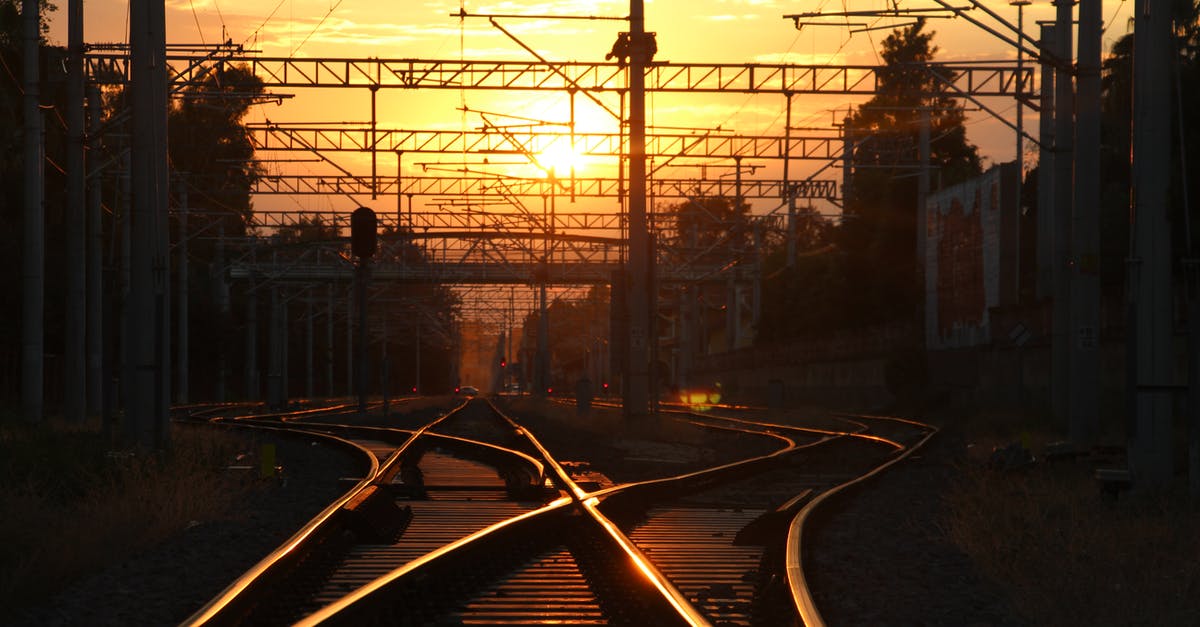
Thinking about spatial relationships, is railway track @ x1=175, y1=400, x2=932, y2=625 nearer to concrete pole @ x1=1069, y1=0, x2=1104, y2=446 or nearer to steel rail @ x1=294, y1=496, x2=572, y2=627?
steel rail @ x1=294, y1=496, x2=572, y2=627

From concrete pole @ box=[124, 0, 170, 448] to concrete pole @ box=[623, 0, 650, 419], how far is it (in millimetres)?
14122

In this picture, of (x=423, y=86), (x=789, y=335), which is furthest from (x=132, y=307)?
(x=789, y=335)

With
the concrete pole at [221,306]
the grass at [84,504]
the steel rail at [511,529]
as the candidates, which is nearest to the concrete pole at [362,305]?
the grass at [84,504]

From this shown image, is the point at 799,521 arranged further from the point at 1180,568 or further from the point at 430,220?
the point at 430,220

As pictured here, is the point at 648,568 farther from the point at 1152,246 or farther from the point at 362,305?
the point at 362,305

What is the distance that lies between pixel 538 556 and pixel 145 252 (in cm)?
1177

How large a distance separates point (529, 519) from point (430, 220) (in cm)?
6832

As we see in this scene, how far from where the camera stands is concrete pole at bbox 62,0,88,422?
32031mm

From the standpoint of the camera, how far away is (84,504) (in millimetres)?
13859

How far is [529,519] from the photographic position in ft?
40.0

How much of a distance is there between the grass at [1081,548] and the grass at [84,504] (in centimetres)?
619

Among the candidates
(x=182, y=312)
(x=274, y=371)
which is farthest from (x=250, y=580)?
(x=274, y=371)

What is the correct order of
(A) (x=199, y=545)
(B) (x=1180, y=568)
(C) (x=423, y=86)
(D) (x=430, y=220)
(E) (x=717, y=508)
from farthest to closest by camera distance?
(D) (x=430, y=220) → (C) (x=423, y=86) → (E) (x=717, y=508) → (A) (x=199, y=545) → (B) (x=1180, y=568)

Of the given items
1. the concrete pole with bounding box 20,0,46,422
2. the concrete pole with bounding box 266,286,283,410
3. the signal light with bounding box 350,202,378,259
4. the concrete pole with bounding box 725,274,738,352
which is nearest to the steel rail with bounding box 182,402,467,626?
the signal light with bounding box 350,202,378,259
